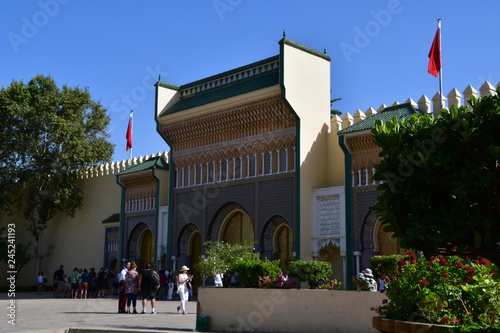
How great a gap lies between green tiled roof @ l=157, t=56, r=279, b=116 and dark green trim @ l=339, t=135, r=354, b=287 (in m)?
3.53

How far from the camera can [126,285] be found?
15.3 metres

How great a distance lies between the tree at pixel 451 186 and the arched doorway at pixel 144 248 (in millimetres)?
23215

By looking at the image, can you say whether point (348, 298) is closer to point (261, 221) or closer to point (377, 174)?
point (377, 174)

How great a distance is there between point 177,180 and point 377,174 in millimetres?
20137

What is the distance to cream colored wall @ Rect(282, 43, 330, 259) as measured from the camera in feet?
69.0

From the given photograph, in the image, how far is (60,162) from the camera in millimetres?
30859

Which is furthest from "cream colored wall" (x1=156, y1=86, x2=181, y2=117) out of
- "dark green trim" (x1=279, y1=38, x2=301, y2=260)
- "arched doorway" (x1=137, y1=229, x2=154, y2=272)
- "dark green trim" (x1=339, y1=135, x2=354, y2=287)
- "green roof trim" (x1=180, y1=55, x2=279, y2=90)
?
"dark green trim" (x1=339, y1=135, x2=354, y2=287)

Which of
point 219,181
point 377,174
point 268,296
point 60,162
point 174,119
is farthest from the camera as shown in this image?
point 60,162

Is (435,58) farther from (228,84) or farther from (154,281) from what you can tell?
(154,281)

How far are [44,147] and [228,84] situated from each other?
458 inches

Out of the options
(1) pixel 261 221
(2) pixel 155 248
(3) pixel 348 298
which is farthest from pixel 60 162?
(3) pixel 348 298

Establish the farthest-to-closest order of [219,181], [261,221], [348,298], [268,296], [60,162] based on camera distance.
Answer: [60,162] → [219,181] → [261,221] → [268,296] → [348,298]

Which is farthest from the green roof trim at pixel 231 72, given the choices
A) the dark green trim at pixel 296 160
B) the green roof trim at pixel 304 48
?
the dark green trim at pixel 296 160

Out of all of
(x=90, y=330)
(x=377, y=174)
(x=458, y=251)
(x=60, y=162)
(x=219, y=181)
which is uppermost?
(x=60, y=162)
